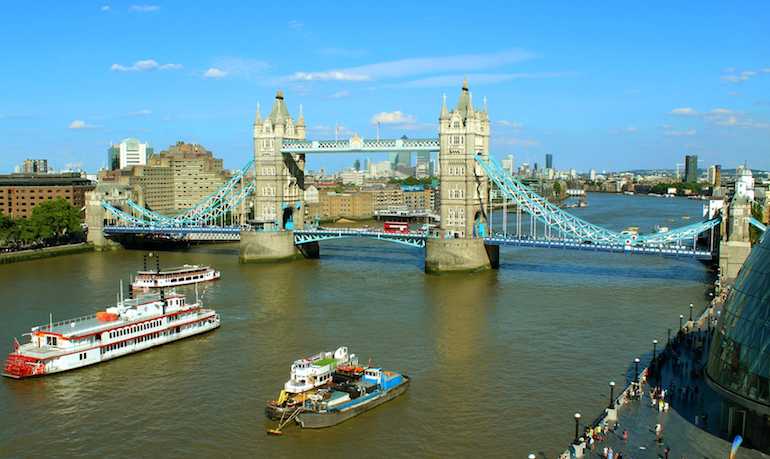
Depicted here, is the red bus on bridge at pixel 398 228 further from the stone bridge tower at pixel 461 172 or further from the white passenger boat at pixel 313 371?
the white passenger boat at pixel 313 371

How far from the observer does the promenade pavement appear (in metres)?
20.1

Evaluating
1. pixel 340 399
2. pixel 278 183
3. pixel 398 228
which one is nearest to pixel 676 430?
pixel 340 399

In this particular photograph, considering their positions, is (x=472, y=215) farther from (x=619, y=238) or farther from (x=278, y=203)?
(x=278, y=203)

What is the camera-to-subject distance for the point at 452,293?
4716cm

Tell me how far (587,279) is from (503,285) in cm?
669

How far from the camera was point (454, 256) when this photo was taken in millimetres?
54312

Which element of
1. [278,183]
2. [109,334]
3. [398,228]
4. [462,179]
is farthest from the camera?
[398,228]

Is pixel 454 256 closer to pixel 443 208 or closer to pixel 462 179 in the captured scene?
pixel 443 208

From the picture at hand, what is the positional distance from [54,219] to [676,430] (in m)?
68.9

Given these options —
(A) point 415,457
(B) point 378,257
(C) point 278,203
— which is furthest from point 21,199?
(A) point 415,457

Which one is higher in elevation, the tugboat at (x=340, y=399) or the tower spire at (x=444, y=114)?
the tower spire at (x=444, y=114)

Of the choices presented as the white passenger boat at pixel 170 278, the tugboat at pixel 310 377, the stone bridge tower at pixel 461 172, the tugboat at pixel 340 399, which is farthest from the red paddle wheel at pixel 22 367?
the stone bridge tower at pixel 461 172

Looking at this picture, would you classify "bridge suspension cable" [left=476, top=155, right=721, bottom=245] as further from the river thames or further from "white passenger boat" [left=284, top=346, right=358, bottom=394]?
"white passenger boat" [left=284, top=346, right=358, bottom=394]

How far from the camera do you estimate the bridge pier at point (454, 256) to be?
5434cm
